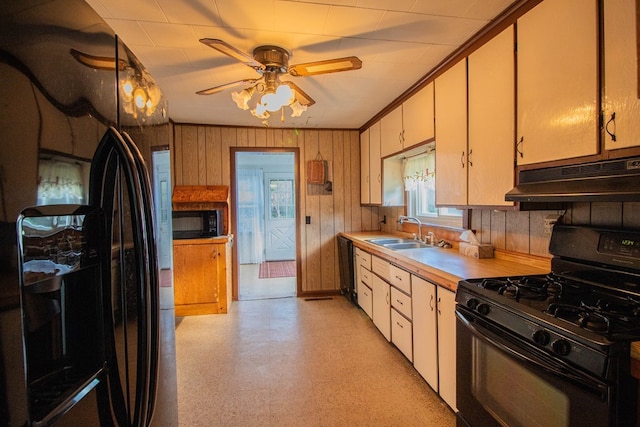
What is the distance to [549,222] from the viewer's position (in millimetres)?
1716

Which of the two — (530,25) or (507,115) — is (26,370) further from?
(530,25)

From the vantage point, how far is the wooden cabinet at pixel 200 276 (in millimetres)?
3523

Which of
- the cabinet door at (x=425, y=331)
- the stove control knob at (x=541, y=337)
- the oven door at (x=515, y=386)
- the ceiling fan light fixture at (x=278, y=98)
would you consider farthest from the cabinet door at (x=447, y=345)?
the ceiling fan light fixture at (x=278, y=98)

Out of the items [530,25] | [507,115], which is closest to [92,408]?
[507,115]

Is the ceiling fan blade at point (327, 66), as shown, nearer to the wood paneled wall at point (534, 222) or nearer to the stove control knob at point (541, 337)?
the wood paneled wall at point (534, 222)

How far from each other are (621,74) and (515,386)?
125 cm

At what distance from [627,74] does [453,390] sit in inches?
66.0

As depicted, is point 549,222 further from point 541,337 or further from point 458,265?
point 541,337

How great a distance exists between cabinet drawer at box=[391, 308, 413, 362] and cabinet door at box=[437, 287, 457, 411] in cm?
42

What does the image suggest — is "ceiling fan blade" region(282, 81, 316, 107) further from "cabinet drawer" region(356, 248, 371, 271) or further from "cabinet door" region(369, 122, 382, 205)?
"cabinet drawer" region(356, 248, 371, 271)

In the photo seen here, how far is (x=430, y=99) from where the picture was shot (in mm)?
2496

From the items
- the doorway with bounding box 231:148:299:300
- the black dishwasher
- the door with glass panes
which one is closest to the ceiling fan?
the black dishwasher

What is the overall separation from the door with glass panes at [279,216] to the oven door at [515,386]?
5360mm

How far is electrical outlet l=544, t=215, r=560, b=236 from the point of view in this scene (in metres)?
1.69
